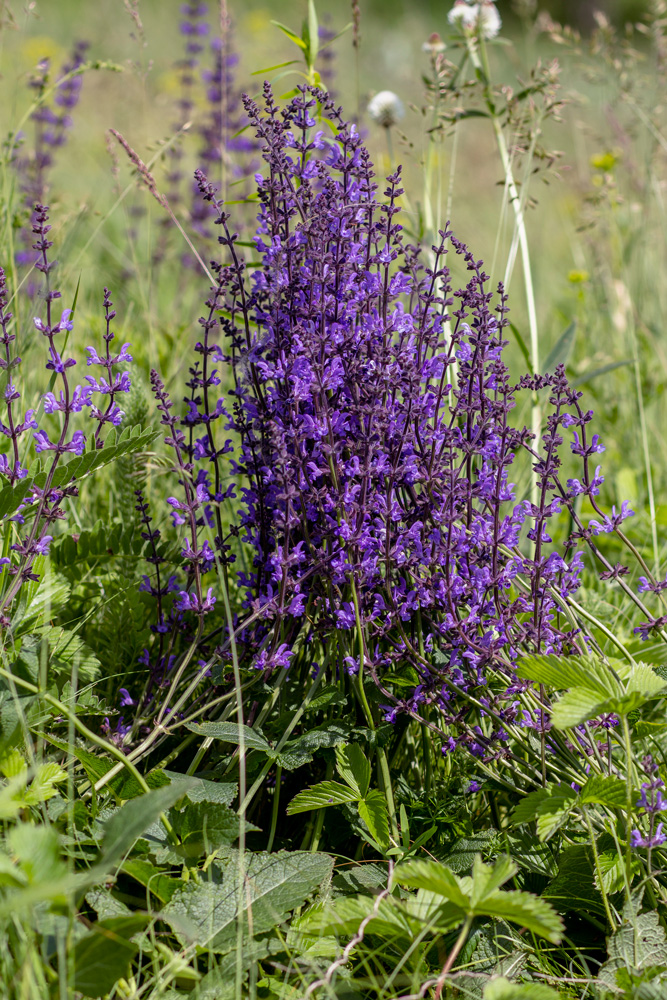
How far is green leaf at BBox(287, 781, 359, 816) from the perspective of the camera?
1250mm

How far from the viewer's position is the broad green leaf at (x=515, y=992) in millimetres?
979

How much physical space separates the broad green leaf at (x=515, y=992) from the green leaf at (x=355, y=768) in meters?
0.34

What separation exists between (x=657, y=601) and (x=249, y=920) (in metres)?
1.33

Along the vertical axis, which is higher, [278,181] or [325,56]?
[325,56]

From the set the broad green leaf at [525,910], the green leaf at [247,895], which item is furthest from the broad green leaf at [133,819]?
the broad green leaf at [525,910]

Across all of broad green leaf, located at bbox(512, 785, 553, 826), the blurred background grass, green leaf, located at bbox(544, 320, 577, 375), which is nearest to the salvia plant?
broad green leaf, located at bbox(512, 785, 553, 826)

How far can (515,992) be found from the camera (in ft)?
3.24

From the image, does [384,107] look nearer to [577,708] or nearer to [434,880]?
[577,708]

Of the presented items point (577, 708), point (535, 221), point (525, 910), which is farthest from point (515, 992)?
point (535, 221)

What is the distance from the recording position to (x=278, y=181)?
1343 mm

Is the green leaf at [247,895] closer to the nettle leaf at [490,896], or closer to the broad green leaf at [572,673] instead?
the nettle leaf at [490,896]

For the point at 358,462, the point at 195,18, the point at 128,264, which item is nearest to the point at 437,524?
the point at 358,462

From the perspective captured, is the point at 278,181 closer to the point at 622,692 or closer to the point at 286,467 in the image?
the point at 286,467

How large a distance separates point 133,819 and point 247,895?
29cm
